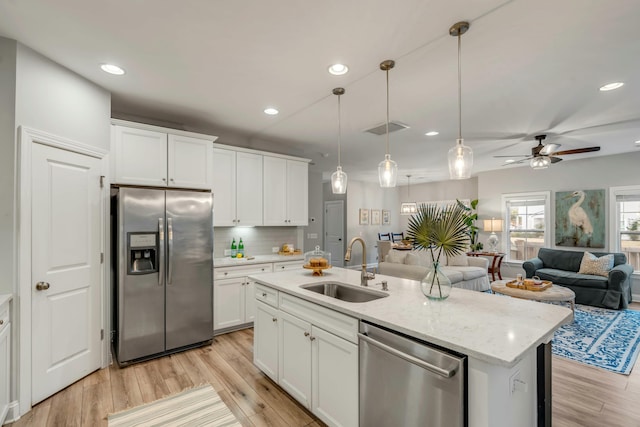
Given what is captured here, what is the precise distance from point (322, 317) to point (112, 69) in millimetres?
2697

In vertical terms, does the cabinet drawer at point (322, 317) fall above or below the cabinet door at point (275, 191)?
below

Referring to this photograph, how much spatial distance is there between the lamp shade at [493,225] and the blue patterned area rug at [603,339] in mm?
2778

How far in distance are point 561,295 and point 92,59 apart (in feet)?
18.9

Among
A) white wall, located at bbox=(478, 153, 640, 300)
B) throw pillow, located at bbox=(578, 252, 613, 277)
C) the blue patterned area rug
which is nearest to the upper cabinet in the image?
the blue patterned area rug

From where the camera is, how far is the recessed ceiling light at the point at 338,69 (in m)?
2.50

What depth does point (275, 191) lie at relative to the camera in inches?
183

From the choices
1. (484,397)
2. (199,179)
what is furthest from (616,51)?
(199,179)

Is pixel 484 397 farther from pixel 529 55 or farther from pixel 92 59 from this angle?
pixel 92 59

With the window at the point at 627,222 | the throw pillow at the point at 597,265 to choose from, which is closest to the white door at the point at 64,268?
the throw pillow at the point at 597,265

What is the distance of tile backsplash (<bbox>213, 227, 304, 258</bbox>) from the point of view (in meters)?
4.34

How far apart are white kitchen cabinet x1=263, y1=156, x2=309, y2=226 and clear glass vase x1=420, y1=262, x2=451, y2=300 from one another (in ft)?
9.64

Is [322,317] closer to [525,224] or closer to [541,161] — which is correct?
[541,161]

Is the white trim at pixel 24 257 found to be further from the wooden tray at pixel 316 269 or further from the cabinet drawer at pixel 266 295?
the wooden tray at pixel 316 269

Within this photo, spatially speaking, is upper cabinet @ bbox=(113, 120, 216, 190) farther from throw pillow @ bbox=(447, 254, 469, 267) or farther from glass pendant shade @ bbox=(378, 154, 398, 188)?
throw pillow @ bbox=(447, 254, 469, 267)
